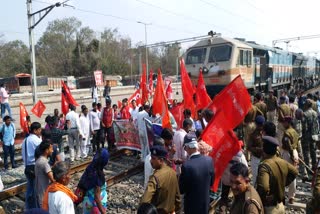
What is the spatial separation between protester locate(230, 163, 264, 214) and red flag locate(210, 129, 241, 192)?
1.84m

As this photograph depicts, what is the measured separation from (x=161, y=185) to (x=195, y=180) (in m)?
0.67

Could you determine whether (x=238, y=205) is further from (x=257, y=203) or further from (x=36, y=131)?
(x=36, y=131)

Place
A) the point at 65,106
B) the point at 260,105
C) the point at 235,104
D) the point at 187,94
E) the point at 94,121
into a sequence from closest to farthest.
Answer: the point at 235,104, the point at 187,94, the point at 260,105, the point at 94,121, the point at 65,106

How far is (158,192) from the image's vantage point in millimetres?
3686

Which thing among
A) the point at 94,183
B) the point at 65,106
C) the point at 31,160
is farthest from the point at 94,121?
the point at 94,183

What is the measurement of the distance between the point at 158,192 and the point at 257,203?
1066 millimetres

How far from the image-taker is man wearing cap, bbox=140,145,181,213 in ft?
12.0

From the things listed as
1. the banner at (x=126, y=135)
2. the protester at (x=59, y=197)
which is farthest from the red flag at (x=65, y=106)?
the protester at (x=59, y=197)

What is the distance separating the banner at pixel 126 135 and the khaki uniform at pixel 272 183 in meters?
6.38

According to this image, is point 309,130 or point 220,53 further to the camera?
point 220,53

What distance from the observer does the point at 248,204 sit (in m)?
3.09

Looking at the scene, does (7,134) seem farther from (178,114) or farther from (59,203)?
(59,203)

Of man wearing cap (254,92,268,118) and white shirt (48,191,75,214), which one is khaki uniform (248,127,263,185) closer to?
white shirt (48,191,75,214)

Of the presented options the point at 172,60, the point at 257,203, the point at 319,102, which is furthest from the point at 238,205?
the point at 172,60
